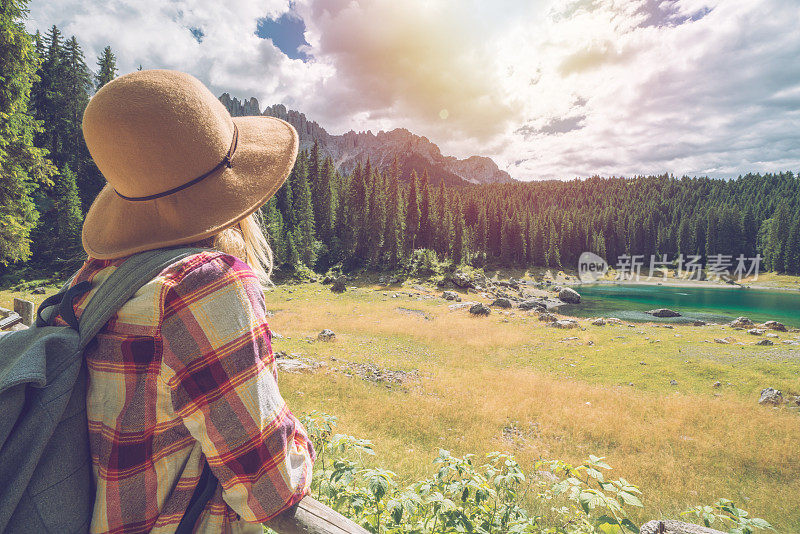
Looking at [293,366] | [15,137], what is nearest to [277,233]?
[15,137]

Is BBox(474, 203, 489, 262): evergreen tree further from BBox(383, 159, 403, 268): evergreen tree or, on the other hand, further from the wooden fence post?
the wooden fence post

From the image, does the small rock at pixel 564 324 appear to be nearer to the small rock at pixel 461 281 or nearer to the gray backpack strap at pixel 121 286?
the small rock at pixel 461 281

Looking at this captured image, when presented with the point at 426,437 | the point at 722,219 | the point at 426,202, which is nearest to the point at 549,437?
the point at 426,437

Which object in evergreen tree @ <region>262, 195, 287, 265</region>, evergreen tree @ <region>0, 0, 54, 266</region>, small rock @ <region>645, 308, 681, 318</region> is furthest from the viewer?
evergreen tree @ <region>262, 195, 287, 265</region>

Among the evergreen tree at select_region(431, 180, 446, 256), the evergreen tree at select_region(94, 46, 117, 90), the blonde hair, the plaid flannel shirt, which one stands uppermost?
the evergreen tree at select_region(94, 46, 117, 90)

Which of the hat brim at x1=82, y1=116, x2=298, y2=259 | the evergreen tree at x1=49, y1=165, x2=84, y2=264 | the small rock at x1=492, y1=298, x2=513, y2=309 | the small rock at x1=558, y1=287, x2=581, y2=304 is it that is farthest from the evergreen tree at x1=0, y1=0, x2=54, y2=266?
the small rock at x1=558, y1=287, x2=581, y2=304

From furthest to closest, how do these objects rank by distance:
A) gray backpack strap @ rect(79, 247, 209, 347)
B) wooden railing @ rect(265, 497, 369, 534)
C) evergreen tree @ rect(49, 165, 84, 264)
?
evergreen tree @ rect(49, 165, 84, 264) < wooden railing @ rect(265, 497, 369, 534) < gray backpack strap @ rect(79, 247, 209, 347)

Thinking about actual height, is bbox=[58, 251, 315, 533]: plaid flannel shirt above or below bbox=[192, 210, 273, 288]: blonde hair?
below

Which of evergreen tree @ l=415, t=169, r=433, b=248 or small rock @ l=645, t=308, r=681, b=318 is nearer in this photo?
small rock @ l=645, t=308, r=681, b=318

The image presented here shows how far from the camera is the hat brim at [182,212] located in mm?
1401

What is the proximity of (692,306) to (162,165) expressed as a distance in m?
63.3

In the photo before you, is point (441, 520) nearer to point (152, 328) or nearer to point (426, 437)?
point (152, 328)

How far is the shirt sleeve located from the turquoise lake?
146 feet

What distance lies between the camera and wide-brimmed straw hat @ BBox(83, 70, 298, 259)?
4.29ft
